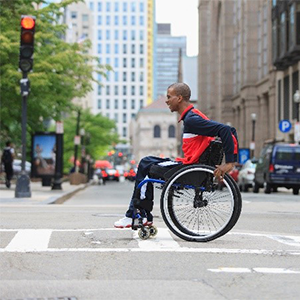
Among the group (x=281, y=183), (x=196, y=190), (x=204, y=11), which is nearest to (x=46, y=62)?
(x=281, y=183)

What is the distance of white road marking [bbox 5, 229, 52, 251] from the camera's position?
24.6 feet

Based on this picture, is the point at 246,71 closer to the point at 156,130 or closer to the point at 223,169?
the point at 223,169

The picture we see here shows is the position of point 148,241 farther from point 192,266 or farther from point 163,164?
point 192,266

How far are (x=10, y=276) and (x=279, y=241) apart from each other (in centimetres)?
332

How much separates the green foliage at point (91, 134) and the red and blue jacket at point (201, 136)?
7055cm

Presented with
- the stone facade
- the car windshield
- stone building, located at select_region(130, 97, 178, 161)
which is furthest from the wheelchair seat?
stone building, located at select_region(130, 97, 178, 161)

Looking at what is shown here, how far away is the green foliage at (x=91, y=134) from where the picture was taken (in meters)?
79.6

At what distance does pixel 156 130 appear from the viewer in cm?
18775

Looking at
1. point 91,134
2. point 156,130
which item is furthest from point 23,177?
point 156,130

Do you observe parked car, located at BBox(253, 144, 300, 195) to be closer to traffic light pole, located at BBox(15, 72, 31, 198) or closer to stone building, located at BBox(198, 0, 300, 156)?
traffic light pole, located at BBox(15, 72, 31, 198)

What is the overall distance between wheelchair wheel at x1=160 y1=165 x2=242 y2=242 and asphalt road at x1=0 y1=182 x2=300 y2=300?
15 cm

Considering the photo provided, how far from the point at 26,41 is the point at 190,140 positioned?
1127 cm

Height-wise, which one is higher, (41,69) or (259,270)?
(41,69)

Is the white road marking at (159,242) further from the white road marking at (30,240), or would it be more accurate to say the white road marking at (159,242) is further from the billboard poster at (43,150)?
the billboard poster at (43,150)
